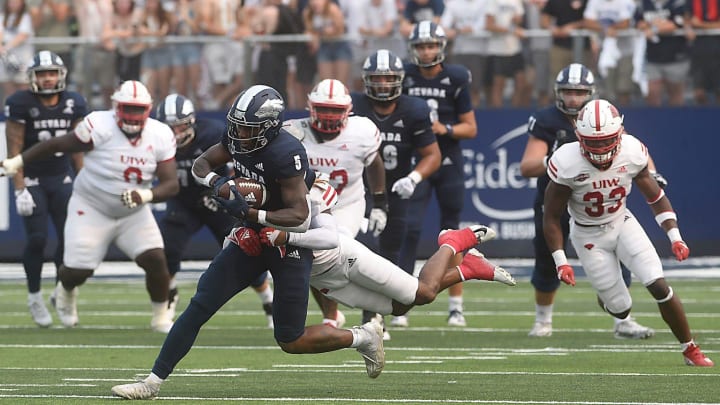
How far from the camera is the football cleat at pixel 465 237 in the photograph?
7961 mm

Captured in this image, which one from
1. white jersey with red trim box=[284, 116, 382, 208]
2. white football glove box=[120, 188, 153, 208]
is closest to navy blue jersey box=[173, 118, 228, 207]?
white football glove box=[120, 188, 153, 208]

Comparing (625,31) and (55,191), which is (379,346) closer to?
(55,191)

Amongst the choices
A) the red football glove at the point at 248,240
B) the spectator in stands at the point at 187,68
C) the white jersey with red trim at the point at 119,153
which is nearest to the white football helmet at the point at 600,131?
the red football glove at the point at 248,240

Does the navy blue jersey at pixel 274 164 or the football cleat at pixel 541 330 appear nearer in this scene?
the navy blue jersey at pixel 274 164

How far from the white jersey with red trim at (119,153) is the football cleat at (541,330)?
270cm

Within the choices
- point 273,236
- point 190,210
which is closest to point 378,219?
point 190,210

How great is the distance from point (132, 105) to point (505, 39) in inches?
222

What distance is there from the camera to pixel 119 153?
33.3ft

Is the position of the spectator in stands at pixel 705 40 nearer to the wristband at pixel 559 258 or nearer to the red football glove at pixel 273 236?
the wristband at pixel 559 258

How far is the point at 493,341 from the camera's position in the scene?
31.9ft

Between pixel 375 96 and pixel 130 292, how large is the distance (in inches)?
178

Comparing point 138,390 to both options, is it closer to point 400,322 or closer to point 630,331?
point 630,331

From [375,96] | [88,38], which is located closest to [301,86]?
[88,38]

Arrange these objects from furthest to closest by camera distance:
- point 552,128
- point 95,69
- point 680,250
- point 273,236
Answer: point 95,69 < point 552,128 < point 680,250 < point 273,236
